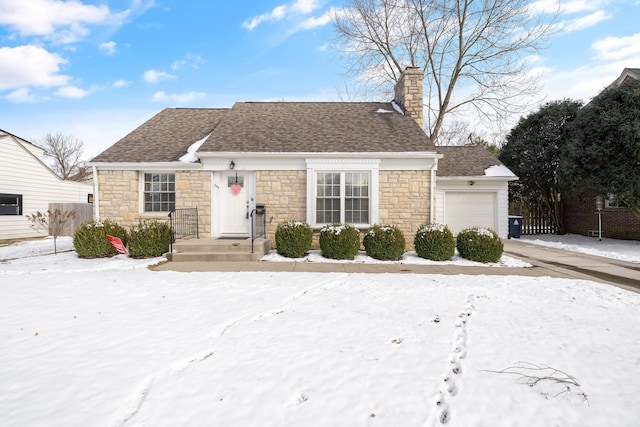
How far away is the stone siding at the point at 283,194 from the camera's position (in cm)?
935

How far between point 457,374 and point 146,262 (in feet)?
24.4

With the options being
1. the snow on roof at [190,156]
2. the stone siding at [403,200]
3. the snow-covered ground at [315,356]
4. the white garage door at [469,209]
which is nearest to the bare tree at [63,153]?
the snow on roof at [190,156]

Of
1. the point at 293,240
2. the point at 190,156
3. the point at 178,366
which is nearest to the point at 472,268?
the point at 293,240

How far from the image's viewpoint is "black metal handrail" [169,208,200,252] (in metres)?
9.12

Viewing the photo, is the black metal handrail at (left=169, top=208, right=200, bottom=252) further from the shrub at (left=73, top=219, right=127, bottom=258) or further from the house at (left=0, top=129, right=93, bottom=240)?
the house at (left=0, top=129, right=93, bottom=240)

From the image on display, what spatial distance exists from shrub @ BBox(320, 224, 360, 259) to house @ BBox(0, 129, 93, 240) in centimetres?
1545

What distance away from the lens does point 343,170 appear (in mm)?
9234

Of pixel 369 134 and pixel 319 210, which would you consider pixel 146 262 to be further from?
pixel 369 134

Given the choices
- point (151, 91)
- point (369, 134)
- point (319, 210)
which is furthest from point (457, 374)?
point (151, 91)

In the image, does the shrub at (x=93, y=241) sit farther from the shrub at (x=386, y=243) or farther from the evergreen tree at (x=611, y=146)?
the evergreen tree at (x=611, y=146)

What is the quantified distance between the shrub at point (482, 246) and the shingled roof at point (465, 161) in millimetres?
5207

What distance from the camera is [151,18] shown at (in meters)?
11.1

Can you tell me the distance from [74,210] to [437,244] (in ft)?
61.8

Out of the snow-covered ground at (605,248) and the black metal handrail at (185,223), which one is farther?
the black metal handrail at (185,223)
